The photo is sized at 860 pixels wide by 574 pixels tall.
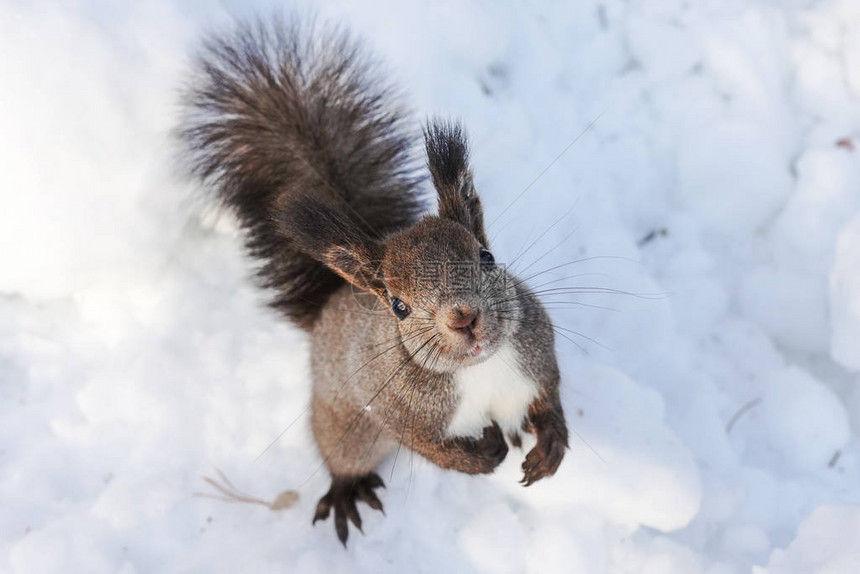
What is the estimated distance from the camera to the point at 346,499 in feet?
8.80

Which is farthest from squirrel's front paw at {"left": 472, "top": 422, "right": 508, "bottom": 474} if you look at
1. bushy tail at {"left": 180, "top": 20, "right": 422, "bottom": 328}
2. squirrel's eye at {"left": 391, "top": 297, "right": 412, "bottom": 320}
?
bushy tail at {"left": 180, "top": 20, "right": 422, "bottom": 328}

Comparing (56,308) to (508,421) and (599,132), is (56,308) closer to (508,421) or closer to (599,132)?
(508,421)

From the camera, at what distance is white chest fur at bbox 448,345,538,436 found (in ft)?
6.72

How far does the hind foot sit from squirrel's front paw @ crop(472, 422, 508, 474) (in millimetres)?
621

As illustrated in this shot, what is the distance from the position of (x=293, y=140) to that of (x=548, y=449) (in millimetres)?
1277

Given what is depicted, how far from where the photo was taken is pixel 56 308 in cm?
291

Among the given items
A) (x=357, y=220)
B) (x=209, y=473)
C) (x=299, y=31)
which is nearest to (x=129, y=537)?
(x=209, y=473)

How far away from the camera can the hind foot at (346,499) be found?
2656 millimetres

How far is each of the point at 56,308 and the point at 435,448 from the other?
169cm

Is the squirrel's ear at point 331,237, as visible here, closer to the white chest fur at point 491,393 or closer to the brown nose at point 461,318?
the brown nose at point 461,318

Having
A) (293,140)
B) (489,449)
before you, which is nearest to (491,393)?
(489,449)

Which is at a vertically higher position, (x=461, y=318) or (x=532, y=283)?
(x=461, y=318)

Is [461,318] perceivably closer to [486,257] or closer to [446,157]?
[486,257]

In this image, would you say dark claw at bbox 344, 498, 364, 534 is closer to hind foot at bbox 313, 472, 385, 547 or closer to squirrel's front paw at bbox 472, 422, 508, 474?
hind foot at bbox 313, 472, 385, 547
